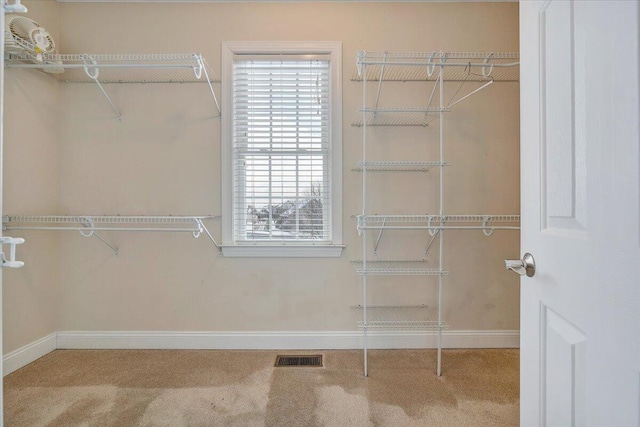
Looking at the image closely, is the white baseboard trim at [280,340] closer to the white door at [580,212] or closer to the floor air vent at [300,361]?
the floor air vent at [300,361]

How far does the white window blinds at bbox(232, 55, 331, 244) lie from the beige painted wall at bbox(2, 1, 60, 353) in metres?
1.30

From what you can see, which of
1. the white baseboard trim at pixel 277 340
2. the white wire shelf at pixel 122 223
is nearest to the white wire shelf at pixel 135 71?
the white wire shelf at pixel 122 223

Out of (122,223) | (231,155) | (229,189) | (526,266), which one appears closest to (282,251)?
(229,189)

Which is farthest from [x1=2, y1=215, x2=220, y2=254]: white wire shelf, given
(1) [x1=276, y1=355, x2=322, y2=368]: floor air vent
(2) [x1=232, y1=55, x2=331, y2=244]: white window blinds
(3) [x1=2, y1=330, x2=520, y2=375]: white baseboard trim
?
(1) [x1=276, y1=355, x2=322, y2=368]: floor air vent

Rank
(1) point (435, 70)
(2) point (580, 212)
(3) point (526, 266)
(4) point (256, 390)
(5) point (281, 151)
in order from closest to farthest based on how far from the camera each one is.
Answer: (2) point (580, 212) → (3) point (526, 266) → (4) point (256, 390) → (1) point (435, 70) → (5) point (281, 151)

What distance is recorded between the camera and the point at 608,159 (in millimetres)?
573

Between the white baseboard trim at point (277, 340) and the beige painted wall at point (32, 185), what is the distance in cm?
30

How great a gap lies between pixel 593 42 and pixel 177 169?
89.4 inches

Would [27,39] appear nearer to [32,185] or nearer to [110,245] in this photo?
[32,185]

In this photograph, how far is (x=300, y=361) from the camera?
205 centimetres

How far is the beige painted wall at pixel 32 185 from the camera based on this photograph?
189 centimetres

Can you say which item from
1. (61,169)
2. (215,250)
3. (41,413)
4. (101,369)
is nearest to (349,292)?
(215,250)

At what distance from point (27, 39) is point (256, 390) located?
2597 mm

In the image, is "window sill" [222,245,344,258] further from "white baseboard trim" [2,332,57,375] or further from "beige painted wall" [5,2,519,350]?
"white baseboard trim" [2,332,57,375]
